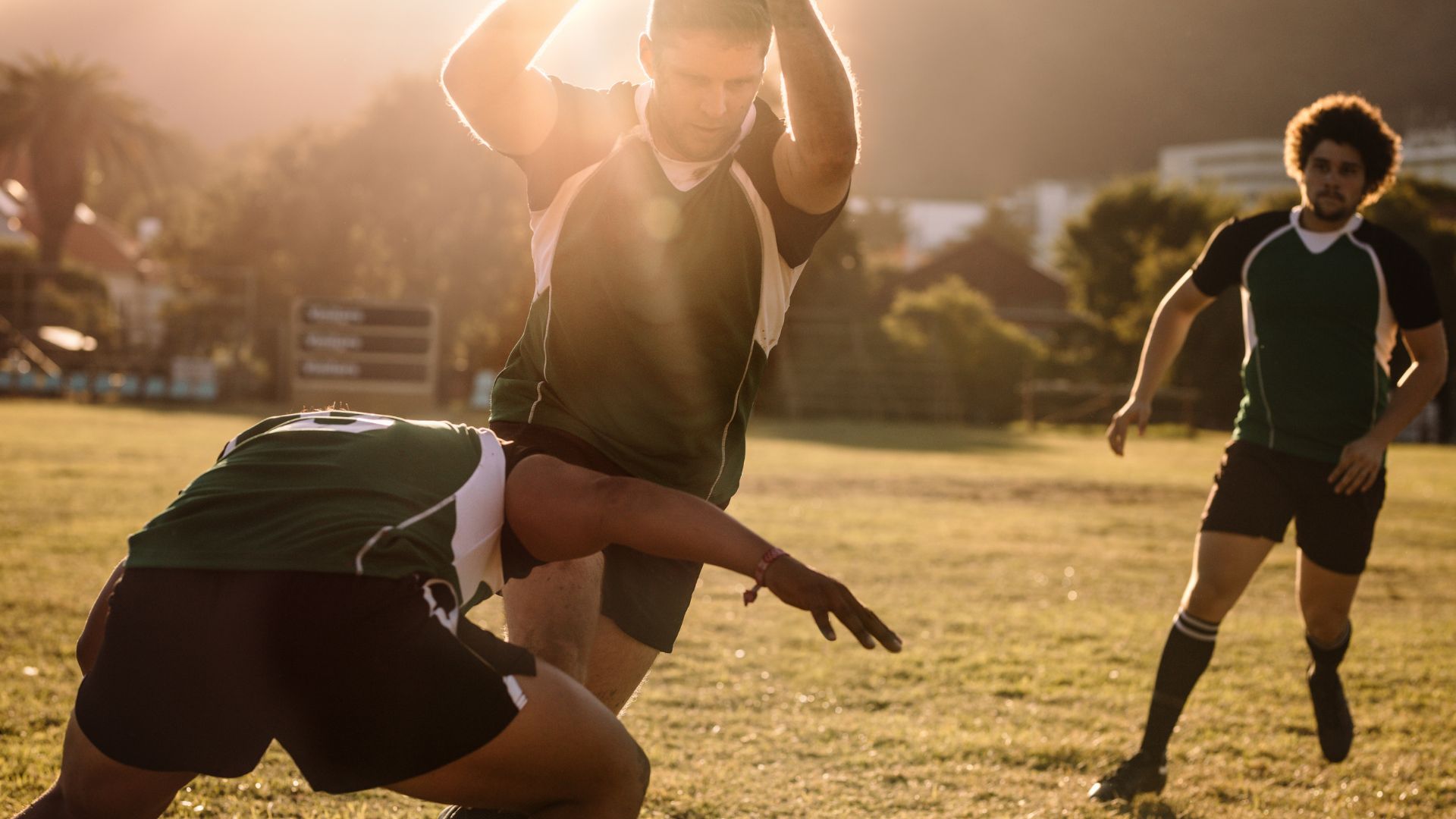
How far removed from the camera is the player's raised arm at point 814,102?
8.82ft

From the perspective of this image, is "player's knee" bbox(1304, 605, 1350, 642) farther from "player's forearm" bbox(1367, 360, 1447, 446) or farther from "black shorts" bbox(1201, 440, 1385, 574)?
"player's forearm" bbox(1367, 360, 1447, 446)

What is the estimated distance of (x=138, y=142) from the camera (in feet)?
184

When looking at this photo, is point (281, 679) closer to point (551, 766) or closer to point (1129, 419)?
point (551, 766)

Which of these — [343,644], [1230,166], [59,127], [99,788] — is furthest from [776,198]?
[1230,166]

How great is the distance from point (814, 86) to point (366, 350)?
29.0 meters

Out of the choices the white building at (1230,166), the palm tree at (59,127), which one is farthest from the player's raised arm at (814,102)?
the white building at (1230,166)

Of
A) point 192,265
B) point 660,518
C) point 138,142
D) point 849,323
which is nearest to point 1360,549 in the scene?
point 660,518

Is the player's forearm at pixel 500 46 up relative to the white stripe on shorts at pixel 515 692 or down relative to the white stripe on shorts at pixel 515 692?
up

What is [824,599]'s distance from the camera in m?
2.24

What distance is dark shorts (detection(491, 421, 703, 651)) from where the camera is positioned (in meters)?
3.33

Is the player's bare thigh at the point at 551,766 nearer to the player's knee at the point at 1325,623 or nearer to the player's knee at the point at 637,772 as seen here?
the player's knee at the point at 637,772

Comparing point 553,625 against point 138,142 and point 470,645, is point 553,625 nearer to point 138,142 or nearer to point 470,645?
point 470,645

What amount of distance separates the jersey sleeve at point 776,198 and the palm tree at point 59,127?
55.1 meters

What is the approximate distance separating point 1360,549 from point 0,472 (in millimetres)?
14098
